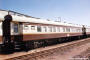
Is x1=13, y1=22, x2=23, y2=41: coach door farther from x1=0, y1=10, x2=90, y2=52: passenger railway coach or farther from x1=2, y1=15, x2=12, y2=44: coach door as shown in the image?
x1=2, y1=15, x2=12, y2=44: coach door

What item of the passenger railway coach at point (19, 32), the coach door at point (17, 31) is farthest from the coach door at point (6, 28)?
the coach door at point (17, 31)

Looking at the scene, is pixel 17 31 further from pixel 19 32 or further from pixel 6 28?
pixel 6 28

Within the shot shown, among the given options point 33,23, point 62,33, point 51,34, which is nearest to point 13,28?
point 33,23

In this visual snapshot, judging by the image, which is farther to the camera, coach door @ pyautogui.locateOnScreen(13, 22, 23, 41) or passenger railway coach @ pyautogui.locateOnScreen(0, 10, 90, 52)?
coach door @ pyautogui.locateOnScreen(13, 22, 23, 41)

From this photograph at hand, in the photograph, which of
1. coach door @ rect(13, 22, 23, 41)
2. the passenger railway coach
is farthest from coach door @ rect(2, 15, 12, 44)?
coach door @ rect(13, 22, 23, 41)

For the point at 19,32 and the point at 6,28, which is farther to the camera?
the point at 19,32

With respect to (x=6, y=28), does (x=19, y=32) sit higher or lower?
lower

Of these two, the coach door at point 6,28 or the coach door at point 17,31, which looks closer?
the coach door at point 6,28

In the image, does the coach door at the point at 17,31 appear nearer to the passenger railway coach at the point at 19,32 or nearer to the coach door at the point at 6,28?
the passenger railway coach at the point at 19,32

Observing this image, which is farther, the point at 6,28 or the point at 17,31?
the point at 17,31

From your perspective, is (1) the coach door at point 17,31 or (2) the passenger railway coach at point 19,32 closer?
(2) the passenger railway coach at point 19,32

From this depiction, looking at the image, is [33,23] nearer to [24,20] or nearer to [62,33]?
[24,20]

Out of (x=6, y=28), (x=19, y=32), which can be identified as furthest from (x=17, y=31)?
(x=6, y=28)

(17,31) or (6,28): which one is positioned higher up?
(6,28)
